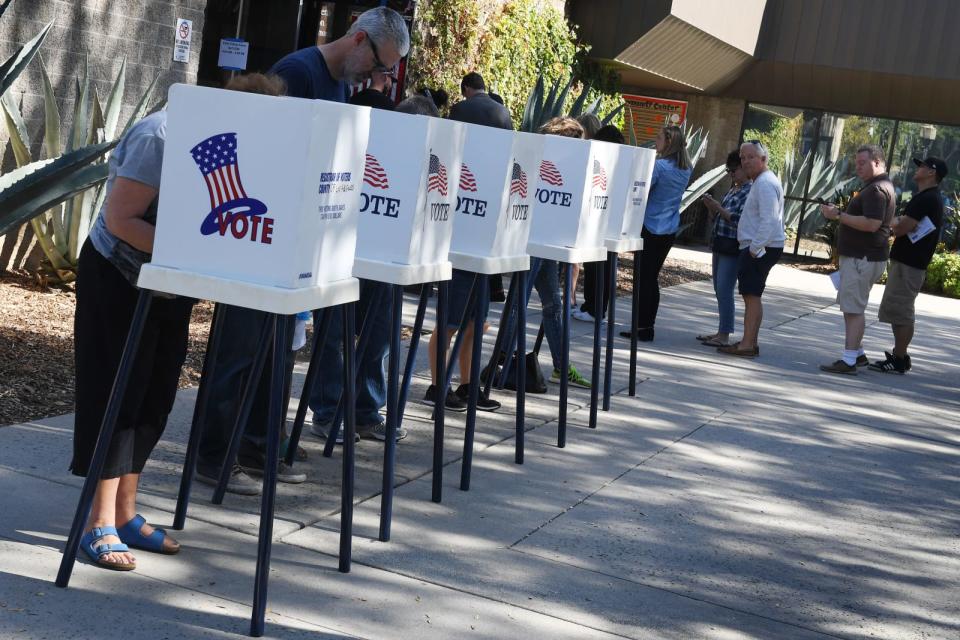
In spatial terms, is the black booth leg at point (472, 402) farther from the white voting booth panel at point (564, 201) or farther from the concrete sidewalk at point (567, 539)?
the white voting booth panel at point (564, 201)

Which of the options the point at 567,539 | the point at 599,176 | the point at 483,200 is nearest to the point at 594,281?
the point at 599,176

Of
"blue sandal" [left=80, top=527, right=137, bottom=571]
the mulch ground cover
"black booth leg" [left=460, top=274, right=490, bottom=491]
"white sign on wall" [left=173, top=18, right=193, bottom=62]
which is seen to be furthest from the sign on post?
"white sign on wall" [left=173, top=18, right=193, bottom=62]

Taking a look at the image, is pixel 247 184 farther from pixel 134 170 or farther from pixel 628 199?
pixel 628 199

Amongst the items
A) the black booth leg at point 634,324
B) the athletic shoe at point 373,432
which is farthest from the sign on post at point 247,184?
the black booth leg at point 634,324

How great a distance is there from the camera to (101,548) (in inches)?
153

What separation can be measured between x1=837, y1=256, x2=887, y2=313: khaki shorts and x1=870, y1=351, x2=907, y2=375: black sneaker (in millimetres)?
706

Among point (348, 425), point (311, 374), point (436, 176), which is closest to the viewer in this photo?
point (348, 425)

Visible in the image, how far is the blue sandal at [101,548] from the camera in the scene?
12.7 ft

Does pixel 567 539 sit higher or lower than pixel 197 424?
lower

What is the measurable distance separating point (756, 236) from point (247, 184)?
729 cm

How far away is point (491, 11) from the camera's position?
46.4 ft

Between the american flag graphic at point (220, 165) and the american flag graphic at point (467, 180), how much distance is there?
1.90 meters

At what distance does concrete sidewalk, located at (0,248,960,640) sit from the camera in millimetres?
3822

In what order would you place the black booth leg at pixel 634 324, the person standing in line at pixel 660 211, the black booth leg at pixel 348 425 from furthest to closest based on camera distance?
the person standing in line at pixel 660 211, the black booth leg at pixel 634 324, the black booth leg at pixel 348 425
